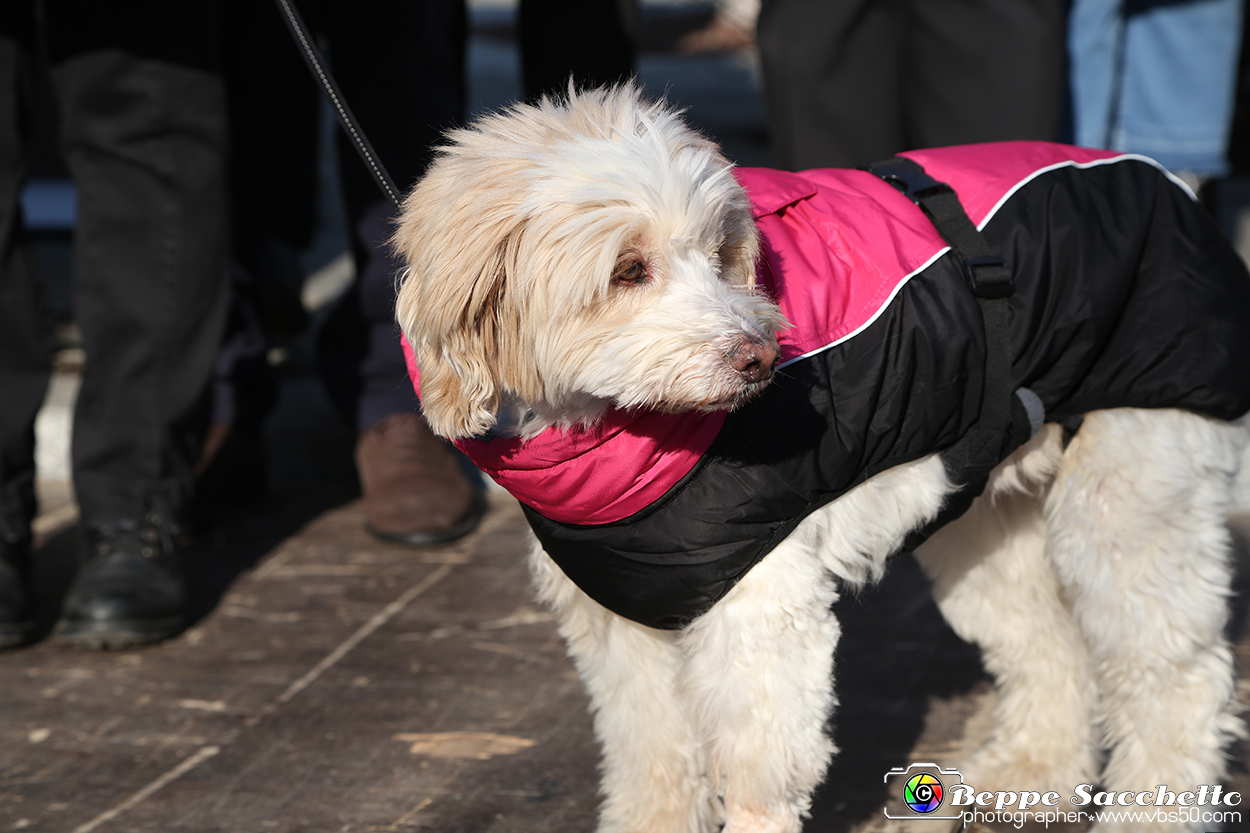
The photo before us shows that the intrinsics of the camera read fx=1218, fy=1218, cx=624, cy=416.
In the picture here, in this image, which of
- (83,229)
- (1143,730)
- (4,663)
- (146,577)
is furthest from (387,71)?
(1143,730)

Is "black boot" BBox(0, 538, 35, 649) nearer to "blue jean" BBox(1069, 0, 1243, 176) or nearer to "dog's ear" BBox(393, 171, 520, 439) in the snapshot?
"dog's ear" BBox(393, 171, 520, 439)

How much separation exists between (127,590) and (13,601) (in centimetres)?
32

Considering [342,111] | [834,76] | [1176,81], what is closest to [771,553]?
[342,111]

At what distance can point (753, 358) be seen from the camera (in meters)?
1.88

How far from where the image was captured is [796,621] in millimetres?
2111

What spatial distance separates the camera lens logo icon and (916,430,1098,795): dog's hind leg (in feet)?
0.57

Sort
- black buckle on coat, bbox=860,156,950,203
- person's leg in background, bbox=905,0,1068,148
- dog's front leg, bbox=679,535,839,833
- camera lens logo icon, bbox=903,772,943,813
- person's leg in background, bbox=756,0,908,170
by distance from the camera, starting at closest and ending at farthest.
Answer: dog's front leg, bbox=679,535,839,833 → black buckle on coat, bbox=860,156,950,203 → camera lens logo icon, bbox=903,772,943,813 → person's leg in background, bbox=905,0,1068,148 → person's leg in background, bbox=756,0,908,170

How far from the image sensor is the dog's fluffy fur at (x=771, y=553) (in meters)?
1.95

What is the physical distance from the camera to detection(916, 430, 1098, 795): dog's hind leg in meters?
2.74

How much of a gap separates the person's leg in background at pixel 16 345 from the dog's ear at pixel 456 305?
6.43ft

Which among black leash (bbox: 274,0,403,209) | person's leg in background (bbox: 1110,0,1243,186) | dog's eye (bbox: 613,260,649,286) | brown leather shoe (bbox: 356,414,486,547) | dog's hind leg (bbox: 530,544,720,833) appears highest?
black leash (bbox: 274,0,403,209)

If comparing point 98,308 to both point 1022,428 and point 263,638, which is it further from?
point 1022,428

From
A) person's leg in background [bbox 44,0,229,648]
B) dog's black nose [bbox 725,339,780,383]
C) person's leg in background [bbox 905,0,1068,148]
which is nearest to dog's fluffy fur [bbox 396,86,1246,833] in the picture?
dog's black nose [bbox 725,339,780,383]

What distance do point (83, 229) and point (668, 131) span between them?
7.40 feet
